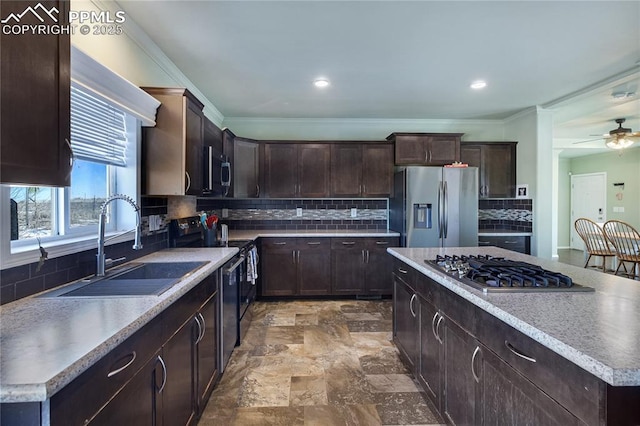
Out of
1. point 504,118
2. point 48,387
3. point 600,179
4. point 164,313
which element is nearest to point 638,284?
point 164,313

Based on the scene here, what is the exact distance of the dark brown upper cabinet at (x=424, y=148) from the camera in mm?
4398

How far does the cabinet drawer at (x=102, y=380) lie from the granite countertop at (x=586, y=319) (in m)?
1.36

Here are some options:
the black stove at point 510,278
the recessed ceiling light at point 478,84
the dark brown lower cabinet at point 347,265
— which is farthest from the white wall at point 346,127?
the black stove at point 510,278

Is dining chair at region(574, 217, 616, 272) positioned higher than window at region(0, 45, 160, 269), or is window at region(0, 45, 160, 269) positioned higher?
window at region(0, 45, 160, 269)

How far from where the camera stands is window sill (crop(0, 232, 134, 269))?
51.4 inches

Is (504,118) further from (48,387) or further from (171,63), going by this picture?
(48,387)

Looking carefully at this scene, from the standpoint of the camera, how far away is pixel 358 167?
4434mm

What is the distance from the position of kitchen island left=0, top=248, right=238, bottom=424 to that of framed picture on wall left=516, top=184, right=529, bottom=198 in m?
4.57

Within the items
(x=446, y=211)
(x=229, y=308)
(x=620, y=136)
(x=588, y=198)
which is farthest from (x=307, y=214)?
(x=588, y=198)

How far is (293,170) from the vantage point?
14.4ft

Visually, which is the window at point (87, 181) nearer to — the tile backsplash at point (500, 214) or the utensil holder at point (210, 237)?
the utensil holder at point (210, 237)

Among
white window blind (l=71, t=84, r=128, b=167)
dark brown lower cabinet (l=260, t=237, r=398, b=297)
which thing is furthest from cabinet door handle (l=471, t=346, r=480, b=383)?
dark brown lower cabinet (l=260, t=237, r=398, b=297)

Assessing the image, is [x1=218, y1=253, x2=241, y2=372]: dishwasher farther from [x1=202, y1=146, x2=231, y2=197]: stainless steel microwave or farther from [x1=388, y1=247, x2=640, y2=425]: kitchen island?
[x1=388, y1=247, x2=640, y2=425]: kitchen island

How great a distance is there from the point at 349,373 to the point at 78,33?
283 centimetres
